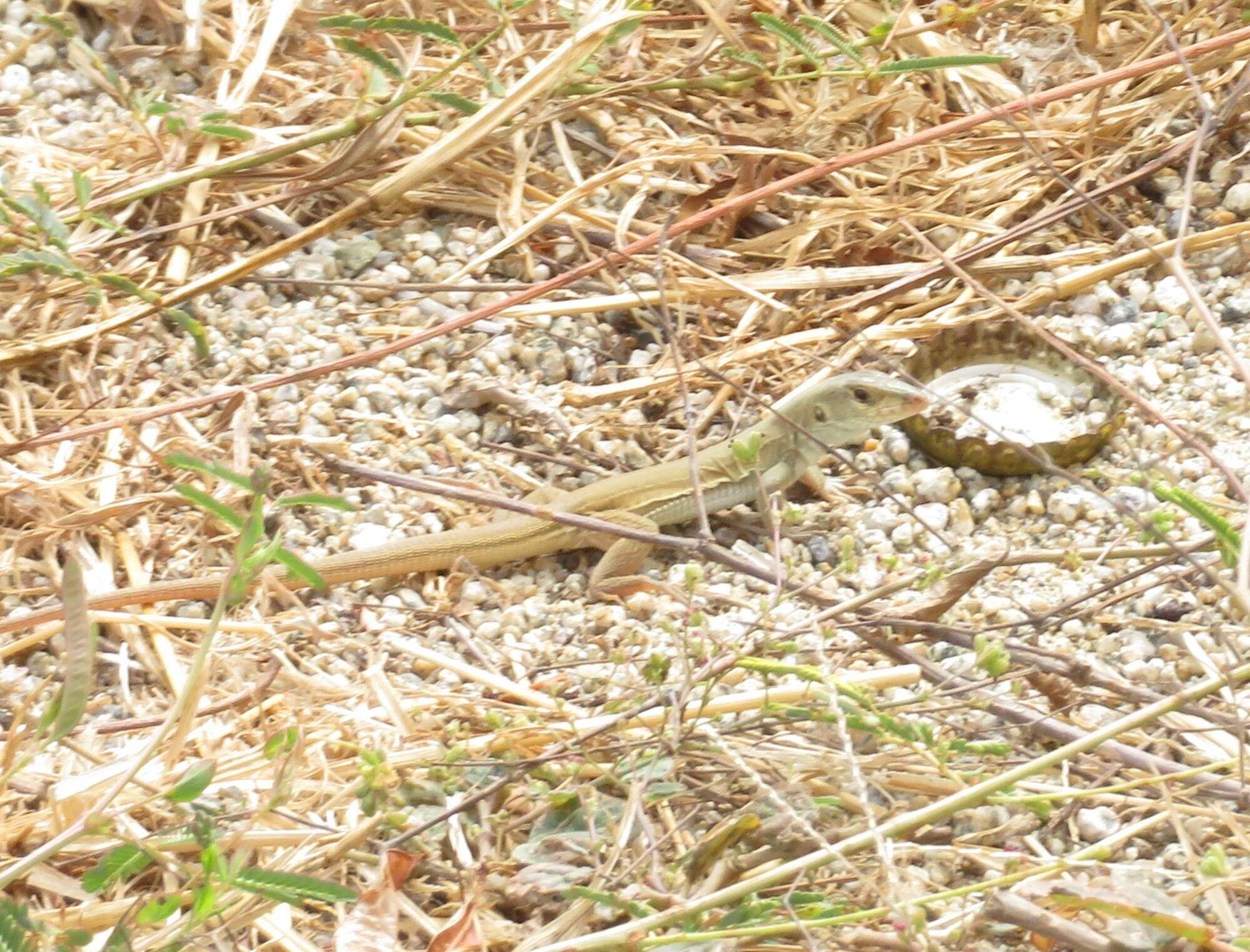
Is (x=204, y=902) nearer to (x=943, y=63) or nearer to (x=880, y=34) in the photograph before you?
(x=943, y=63)

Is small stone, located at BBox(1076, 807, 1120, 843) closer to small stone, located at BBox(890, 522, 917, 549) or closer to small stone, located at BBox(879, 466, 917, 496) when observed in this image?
small stone, located at BBox(890, 522, 917, 549)

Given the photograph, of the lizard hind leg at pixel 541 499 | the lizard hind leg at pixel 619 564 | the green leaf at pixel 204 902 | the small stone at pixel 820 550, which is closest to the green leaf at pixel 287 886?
the green leaf at pixel 204 902

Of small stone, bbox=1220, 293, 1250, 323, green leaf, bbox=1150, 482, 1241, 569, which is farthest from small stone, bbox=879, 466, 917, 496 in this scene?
green leaf, bbox=1150, 482, 1241, 569

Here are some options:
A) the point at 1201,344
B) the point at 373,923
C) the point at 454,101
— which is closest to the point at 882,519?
the point at 1201,344

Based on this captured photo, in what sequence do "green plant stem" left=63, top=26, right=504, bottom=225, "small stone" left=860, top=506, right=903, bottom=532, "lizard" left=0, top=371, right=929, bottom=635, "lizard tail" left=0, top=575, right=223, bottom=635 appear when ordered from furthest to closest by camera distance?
"green plant stem" left=63, top=26, right=504, bottom=225
"small stone" left=860, top=506, right=903, bottom=532
"lizard" left=0, top=371, right=929, bottom=635
"lizard tail" left=0, top=575, right=223, bottom=635

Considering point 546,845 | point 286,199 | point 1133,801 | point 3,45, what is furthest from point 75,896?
point 3,45

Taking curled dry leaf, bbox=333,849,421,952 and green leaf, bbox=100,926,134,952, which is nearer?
green leaf, bbox=100,926,134,952
